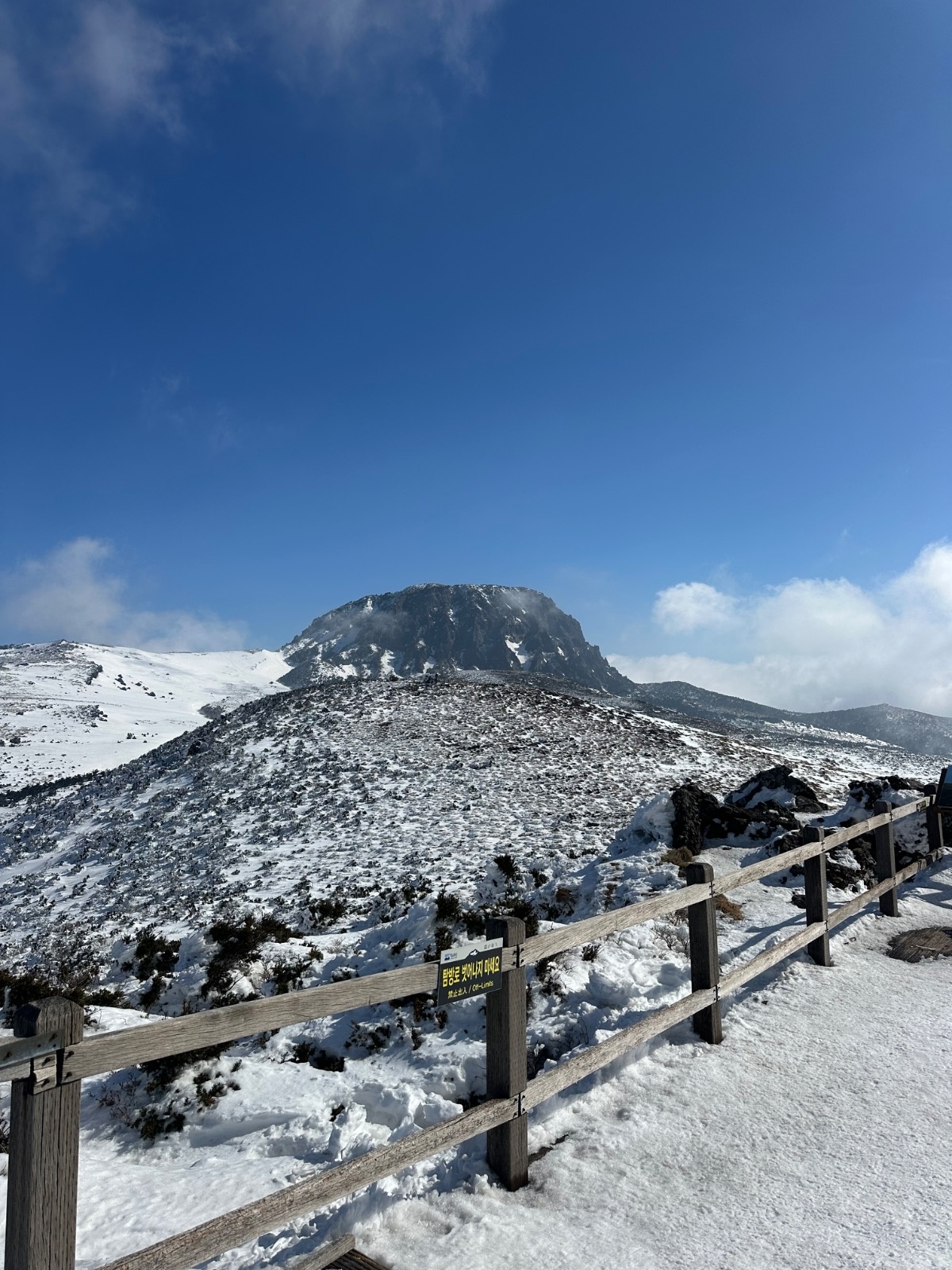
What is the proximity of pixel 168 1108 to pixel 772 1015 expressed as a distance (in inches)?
228

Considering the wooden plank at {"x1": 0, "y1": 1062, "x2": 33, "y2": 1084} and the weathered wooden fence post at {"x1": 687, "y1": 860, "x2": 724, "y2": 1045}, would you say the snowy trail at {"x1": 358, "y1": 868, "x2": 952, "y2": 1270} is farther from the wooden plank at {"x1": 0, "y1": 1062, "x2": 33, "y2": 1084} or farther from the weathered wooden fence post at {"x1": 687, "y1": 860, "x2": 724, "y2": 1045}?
the wooden plank at {"x1": 0, "y1": 1062, "x2": 33, "y2": 1084}

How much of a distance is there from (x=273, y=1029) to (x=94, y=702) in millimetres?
83511

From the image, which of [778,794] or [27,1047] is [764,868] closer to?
[27,1047]

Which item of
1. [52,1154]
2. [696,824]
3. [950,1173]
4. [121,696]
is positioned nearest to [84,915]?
[696,824]

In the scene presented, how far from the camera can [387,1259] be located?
3.62m

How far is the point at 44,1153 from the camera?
2605mm

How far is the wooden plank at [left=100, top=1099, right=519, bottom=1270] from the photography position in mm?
2820

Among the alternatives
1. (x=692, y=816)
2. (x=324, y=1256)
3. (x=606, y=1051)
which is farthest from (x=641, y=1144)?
(x=692, y=816)

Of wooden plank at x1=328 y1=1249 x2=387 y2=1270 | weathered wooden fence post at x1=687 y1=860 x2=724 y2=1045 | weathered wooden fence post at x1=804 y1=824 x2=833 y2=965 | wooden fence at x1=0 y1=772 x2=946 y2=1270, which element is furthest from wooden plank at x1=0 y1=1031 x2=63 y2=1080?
weathered wooden fence post at x1=804 y1=824 x2=833 y2=965

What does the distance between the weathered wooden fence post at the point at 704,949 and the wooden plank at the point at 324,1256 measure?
11.0ft

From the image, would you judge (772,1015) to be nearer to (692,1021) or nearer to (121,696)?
(692,1021)

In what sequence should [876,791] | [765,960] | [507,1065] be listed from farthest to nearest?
[876,791] < [765,960] < [507,1065]

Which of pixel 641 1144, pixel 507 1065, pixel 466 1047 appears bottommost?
pixel 466 1047

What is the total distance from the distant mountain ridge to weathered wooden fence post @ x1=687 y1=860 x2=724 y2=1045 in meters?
118
